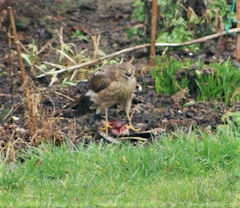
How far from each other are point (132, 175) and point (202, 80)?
2.75 m

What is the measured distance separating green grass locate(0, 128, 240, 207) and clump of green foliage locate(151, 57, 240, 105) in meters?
1.59

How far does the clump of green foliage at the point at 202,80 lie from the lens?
914cm

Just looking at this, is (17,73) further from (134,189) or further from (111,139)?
(134,189)

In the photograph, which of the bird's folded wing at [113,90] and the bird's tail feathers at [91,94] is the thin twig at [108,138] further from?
the bird's tail feathers at [91,94]

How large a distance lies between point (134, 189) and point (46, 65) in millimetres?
4631

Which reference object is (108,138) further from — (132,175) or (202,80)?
(202,80)

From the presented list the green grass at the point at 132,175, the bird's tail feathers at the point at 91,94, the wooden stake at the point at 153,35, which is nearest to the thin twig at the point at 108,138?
the green grass at the point at 132,175

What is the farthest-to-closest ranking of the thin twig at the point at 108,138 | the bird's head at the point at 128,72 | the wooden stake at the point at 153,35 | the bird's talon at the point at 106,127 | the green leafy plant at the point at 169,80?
the wooden stake at the point at 153,35 → the green leafy plant at the point at 169,80 → the bird's head at the point at 128,72 → the bird's talon at the point at 106,127 → the thin twig at the point at 108,138

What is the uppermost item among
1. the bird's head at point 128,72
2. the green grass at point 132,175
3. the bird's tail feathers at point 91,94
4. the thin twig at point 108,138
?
the bird's head at point 128,72

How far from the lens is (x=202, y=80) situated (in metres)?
9.29

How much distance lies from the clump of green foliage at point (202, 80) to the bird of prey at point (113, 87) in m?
0.75

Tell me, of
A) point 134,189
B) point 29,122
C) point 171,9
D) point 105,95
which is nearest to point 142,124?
point 105,95

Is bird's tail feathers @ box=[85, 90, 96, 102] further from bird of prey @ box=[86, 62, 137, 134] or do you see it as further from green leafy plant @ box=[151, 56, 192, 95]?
green leafy plant @ box=[151, 56, 192, 95]

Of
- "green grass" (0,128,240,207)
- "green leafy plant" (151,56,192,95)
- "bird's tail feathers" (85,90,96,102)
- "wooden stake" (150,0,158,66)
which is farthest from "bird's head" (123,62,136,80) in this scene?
"wooden stake" (150,0,158,66)
